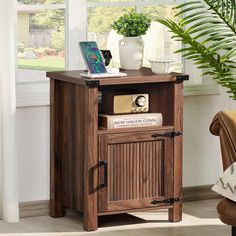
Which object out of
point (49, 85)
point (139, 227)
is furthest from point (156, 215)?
point (49, 85)

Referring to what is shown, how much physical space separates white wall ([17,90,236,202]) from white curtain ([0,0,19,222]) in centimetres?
14

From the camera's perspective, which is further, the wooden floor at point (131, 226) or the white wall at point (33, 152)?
the white wall at point (33, 152)

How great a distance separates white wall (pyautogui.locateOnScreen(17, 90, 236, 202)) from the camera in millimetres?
4812

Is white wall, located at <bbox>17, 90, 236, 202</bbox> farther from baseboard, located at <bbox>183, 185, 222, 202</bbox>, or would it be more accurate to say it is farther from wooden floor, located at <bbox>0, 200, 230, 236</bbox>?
wooden floor, located at <bbox>0, 200, 230, 236</bbox>

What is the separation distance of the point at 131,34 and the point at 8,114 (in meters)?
0.83

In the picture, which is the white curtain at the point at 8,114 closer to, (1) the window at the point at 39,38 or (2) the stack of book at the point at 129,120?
(1) the window at the point at 39,38

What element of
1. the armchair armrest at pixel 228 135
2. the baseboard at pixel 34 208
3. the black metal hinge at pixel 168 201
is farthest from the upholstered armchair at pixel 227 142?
the baseboard at pixel 34 208

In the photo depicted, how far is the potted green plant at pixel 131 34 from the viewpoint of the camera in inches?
187

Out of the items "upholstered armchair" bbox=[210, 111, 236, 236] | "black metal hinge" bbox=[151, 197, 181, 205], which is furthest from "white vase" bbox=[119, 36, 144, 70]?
"upholstered armchair" bbox=[210, 111, 236, 236]

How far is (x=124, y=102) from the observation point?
4594mm

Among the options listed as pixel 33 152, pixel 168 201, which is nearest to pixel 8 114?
pixel 33 152

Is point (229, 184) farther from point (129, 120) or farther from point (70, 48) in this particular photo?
point (70, 48)

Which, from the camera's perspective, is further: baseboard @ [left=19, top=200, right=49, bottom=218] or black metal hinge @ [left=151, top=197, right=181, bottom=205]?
baseboard @ [left=19, top=200, right=49, bottom=218]

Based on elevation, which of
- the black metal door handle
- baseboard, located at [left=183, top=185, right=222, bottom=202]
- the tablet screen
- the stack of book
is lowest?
baseboard, located at [left=183, top=185, right=222, bottom=202]
